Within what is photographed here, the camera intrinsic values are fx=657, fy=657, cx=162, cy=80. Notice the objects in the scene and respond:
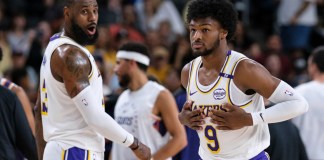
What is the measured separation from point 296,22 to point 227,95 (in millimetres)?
9229

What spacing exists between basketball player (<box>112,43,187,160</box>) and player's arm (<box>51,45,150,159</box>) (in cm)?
197

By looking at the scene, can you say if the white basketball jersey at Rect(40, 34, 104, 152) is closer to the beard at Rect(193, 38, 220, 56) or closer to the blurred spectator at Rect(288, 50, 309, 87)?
the beard at Rect(193, 38, 220, 56)

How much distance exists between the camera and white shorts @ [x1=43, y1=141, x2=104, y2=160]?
16.8 ft

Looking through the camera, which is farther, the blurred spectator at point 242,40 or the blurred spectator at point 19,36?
the blurred spectator at point 242,40

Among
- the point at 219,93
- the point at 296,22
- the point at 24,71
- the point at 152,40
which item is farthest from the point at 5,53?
the point at 219,93

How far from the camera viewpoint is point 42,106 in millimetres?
5449

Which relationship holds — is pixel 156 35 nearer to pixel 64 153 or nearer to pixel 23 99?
pixel 23 99

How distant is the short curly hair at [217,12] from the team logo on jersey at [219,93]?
55cm

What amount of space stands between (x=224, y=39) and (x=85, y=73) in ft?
4.03

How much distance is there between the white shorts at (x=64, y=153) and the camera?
16.8 feet

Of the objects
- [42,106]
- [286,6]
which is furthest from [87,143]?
[286,6]

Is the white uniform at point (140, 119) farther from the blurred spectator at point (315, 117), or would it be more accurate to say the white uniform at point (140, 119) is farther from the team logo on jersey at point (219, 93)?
the team logo on jersey at point (219, 93)

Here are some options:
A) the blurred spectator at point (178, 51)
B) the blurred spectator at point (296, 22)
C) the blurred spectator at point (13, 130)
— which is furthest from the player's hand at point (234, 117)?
the blurred spectator at point (296, 22)

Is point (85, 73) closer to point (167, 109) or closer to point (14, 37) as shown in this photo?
point (167, 109)
